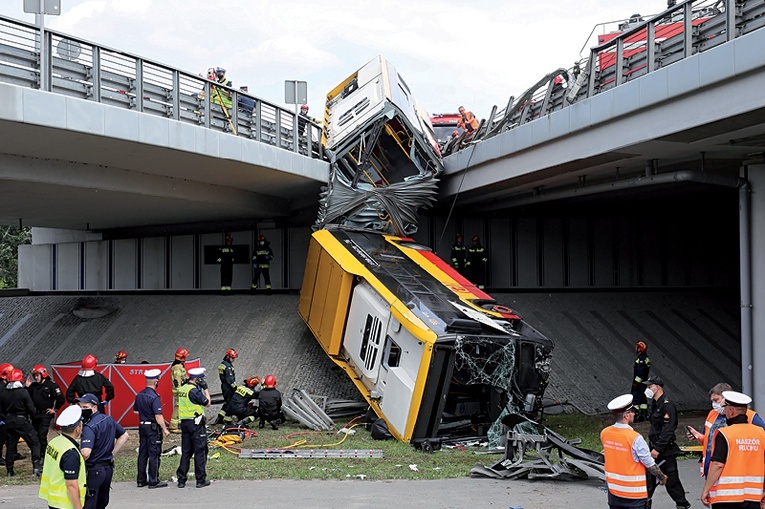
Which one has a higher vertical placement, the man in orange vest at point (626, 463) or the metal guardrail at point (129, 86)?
the metal guardrail at point (129, 86)

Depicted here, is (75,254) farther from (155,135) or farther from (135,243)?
(155,135)

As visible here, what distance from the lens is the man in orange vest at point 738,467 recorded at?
6.32 m

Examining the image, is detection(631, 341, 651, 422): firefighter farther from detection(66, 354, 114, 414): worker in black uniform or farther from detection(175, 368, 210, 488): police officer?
detection(66, 354, 114, 414): worker in black uniform

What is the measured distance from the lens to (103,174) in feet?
54.4

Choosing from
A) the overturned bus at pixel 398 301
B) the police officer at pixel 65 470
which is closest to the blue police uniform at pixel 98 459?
the police officer at pixel 65 470

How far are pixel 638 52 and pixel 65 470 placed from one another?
1133 centimetres

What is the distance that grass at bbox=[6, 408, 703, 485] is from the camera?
10742 mm

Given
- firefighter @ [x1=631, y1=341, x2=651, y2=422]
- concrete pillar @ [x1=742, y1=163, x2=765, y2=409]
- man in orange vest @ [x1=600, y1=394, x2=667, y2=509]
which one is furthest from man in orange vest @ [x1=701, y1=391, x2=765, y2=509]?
firefighter @ [x1=631, y1=341, x2=651, y2=422]

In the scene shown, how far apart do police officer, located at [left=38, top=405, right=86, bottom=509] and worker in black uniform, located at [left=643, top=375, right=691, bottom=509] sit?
5.44 meters

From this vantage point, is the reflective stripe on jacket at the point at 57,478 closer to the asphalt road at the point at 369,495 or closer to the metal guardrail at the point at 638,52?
the asphalt road at the point at 369,495

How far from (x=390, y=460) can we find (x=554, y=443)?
2.41 m

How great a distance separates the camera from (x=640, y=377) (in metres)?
15.6

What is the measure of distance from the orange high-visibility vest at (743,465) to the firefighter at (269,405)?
995 centimetres

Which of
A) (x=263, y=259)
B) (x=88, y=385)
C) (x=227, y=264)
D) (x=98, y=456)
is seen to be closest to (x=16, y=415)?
(x=88, y=385)
